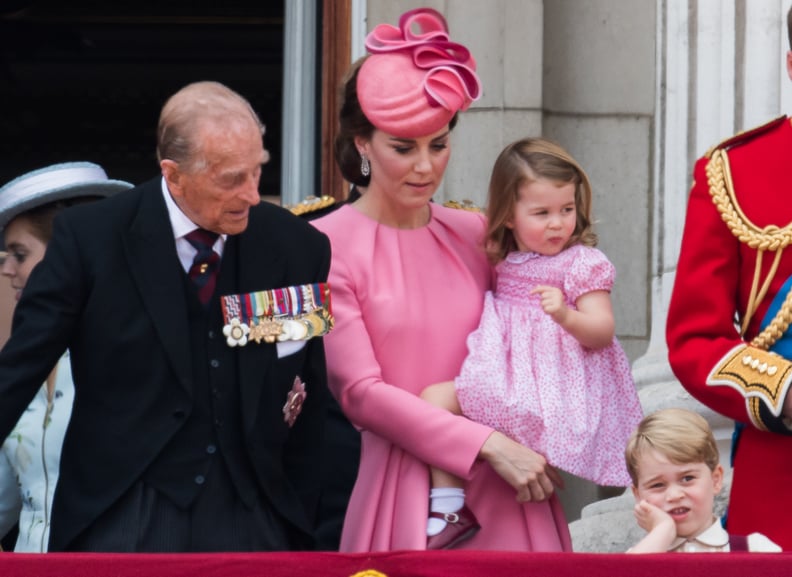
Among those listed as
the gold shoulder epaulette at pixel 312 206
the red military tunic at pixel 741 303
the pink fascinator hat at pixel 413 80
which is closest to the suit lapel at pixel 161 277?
the pink fascinator hat at pixel 413 80

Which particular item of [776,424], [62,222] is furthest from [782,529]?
[62,222]

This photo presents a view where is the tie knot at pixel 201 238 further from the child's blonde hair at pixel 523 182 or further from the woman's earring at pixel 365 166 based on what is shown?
the child's blonde hair at pixel 523 182

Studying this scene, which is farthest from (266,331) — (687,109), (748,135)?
(687,109)

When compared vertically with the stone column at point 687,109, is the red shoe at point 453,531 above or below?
below

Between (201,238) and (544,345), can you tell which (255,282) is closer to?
(201,238)

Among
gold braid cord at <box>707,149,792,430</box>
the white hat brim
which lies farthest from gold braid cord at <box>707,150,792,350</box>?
the white hat brim

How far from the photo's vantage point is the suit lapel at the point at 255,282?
402 cm

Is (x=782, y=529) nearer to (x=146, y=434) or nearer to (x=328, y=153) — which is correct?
(x=146, y=434)

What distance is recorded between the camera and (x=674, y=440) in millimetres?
4090

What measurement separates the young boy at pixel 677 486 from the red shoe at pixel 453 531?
1.38 ft

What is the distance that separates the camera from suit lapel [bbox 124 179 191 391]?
156 inches

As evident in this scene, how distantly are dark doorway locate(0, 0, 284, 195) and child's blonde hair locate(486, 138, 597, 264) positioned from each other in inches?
169

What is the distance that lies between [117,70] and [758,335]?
6235 millimetres

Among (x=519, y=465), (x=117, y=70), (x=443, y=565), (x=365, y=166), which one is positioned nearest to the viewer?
(x=443, y=565)
